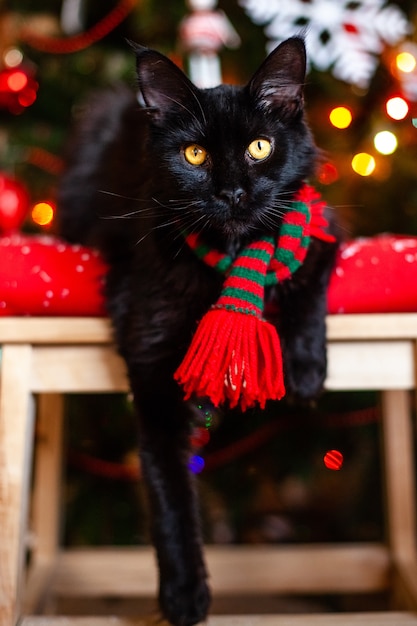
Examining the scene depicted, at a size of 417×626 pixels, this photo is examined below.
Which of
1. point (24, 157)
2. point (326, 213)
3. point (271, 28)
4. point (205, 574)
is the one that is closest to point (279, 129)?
point (326, 213)

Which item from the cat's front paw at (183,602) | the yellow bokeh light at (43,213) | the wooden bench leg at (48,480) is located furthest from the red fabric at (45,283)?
the yellow bokeh light at (43,213)

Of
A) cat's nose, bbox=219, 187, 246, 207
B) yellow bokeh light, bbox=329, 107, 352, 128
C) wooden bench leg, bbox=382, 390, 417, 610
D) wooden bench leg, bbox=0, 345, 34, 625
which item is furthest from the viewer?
yellow bokeh light, bbox=329, 107, 352, 128

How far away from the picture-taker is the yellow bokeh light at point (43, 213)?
144 cm

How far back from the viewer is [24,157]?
4.61 feet

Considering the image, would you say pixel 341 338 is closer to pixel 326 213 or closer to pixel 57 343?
pixel 326 213

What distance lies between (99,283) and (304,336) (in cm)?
30

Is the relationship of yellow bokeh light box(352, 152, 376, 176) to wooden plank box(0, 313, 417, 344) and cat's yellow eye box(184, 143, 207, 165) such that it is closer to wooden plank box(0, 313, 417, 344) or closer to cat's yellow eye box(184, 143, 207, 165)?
wooden plank box(0, 313, 417, 344)

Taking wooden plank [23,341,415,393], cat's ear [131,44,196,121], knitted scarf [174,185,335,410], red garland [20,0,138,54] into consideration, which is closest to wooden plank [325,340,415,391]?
wooden plank [23,341,415,393]

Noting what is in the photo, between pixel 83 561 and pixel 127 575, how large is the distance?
97 millimetres

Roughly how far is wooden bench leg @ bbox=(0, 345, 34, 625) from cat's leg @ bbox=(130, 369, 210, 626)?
0.16 meters

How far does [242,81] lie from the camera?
1460mm

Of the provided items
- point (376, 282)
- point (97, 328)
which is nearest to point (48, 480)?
point (97, 328)

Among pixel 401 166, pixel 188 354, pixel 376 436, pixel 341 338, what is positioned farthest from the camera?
pixel 376 436

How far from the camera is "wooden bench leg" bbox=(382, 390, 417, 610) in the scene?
120 centimetres
